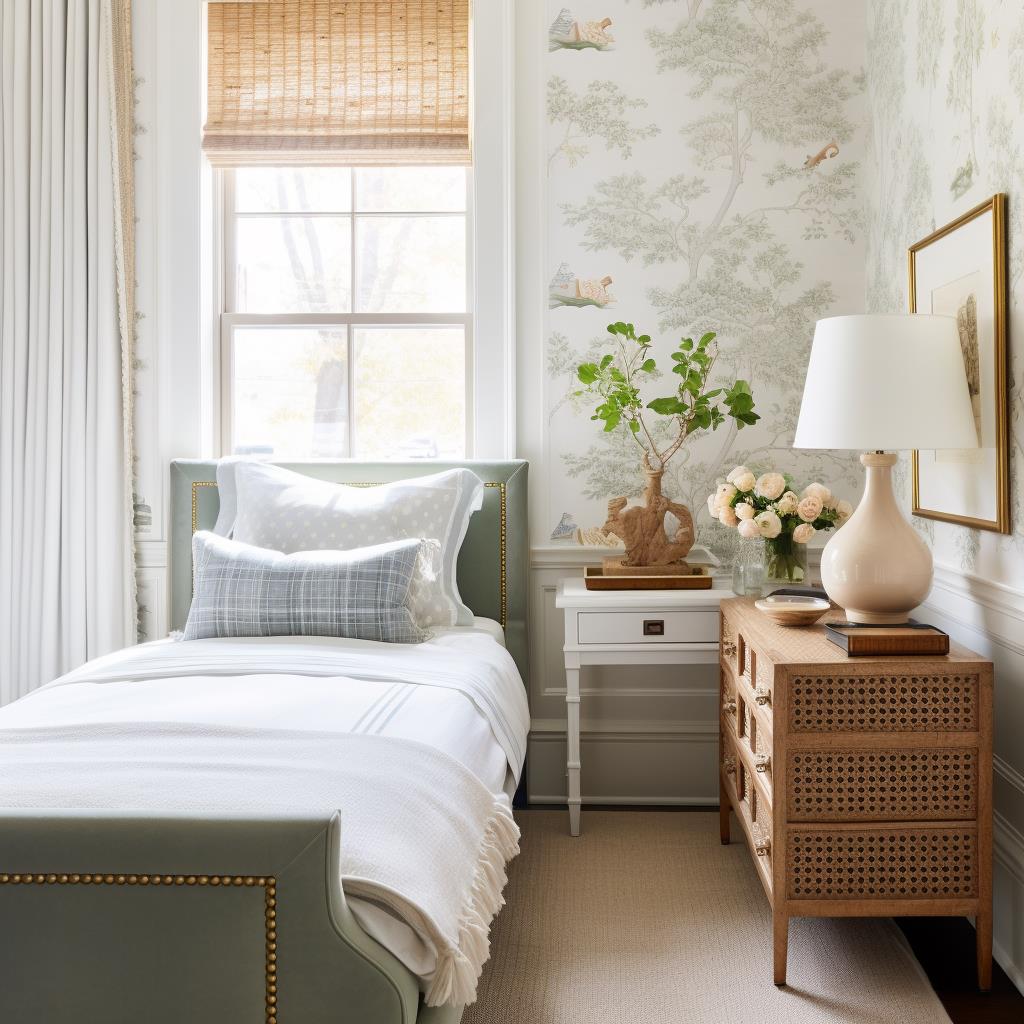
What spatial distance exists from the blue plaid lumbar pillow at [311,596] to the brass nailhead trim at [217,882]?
137cm

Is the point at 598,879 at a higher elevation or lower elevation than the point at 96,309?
lower

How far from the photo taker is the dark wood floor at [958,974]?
1972 mm

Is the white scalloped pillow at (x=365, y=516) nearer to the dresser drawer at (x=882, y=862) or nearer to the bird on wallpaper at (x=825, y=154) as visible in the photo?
the dresser drawer at (x=882, y=862)

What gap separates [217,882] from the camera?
48.9 inches

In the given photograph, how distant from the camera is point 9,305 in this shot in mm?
3203

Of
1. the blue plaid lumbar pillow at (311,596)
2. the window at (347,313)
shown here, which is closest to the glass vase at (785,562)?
the blue plaid lumbar pillow at (311,596)

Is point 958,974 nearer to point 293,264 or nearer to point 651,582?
point 651,582

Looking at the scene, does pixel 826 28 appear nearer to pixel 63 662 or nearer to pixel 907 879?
pixel 907 879

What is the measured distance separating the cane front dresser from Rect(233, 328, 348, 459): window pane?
1.94 metres

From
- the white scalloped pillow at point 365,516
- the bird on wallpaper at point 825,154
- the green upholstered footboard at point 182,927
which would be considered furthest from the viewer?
the bird on wallpaper at point 825,154

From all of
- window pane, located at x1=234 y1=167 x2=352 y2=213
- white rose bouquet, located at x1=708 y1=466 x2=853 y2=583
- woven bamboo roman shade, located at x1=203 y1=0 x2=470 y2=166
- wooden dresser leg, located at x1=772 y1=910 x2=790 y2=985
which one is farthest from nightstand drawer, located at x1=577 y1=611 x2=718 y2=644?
window pane, located at x1=234 y1=167 x2=352 y2=213

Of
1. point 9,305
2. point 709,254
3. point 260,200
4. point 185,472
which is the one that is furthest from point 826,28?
point 9,305

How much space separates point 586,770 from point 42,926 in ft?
7.18

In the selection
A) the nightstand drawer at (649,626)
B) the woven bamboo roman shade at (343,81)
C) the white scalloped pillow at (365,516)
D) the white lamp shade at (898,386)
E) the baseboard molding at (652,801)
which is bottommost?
the baseboard molding at (652,801)
